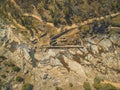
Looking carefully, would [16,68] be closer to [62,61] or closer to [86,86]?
[62,61]

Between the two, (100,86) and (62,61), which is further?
(62,61)

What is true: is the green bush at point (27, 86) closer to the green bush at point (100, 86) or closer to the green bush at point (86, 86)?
the green bush at point (86, 86)

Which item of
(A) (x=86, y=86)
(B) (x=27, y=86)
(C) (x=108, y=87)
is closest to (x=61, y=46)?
(A) (x=86, y=86)

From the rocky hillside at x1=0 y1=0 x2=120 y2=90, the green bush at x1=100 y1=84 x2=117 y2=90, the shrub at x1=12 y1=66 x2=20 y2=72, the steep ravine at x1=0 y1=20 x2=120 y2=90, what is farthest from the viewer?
the shrub at x1=12 y1=66 x2=20 y2=72

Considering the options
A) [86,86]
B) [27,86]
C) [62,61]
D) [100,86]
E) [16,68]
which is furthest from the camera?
[16,68]

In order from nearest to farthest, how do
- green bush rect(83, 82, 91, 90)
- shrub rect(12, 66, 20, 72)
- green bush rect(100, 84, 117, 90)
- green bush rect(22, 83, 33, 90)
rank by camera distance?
1. green bush rect(100, 84, 117, 90)
2. green bush rect(83, 82, 91, 90)
3. green bush rect(22, 83, 33, 90)
4. shrub rect(12, 66, 20, 72)

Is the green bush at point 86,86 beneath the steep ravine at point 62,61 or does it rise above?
beneath

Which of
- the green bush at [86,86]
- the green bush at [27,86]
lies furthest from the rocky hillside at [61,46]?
the green bush at [27,86]

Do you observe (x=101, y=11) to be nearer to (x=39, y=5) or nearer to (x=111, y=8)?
(x=111, y=8)

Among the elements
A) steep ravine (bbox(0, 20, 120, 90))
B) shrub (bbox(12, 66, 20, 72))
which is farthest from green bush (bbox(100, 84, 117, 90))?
shrub (bbox(12, 66, 20, 72))

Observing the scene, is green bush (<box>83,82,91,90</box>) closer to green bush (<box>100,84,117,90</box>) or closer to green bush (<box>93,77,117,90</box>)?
green bush (<box>93,77,117,90</box>)
